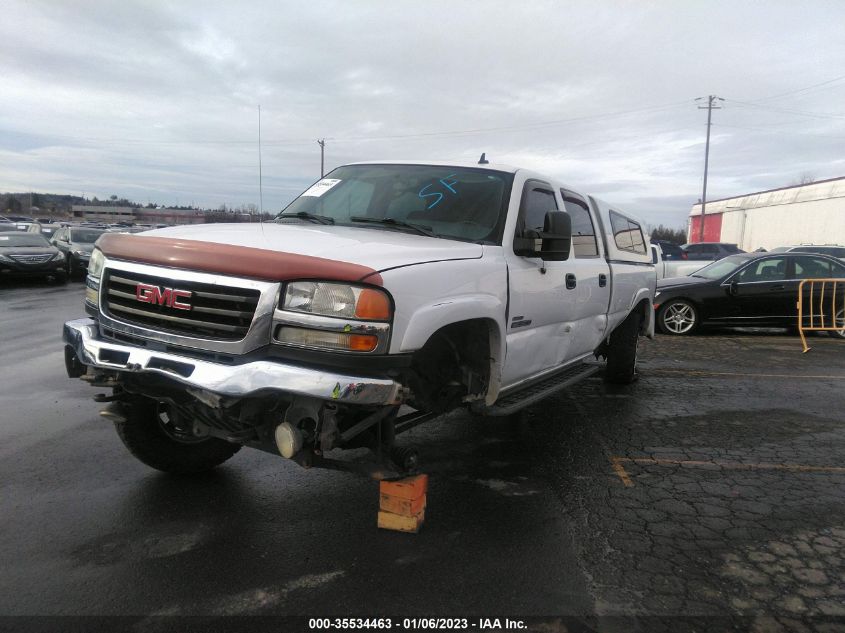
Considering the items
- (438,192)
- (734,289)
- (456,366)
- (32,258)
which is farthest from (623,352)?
(32,258)

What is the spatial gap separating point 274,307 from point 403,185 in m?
2.03

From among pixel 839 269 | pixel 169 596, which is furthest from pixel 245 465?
pixel 839 269

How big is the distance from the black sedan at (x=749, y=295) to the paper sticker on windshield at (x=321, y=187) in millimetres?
7871

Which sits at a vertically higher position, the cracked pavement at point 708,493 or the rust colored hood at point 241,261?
the rust colored hood at point 241,261

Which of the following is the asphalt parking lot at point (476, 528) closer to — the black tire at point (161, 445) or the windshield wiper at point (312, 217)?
the black tire at point (161, 445)

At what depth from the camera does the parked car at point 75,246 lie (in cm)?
2019

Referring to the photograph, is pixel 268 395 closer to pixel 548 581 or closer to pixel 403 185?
pixel 548 581

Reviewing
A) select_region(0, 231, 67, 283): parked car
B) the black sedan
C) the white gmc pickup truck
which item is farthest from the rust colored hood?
select_region(0, 231, 67, 283): parked car

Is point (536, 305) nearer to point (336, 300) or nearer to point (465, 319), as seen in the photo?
point (465, 319)

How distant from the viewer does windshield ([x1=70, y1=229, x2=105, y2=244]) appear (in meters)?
21.8

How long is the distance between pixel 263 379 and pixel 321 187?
253 cm

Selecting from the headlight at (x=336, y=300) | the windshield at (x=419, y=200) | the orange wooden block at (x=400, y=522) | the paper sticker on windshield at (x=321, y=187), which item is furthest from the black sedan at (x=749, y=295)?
the headlight at (x=336, y=300)

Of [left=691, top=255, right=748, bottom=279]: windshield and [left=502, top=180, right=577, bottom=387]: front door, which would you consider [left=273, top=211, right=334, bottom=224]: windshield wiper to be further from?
[left=691, top=255, right=748, bottom=279]: windshield

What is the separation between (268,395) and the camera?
2.70 meters
